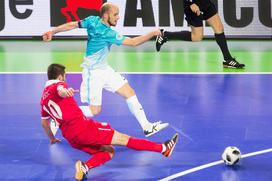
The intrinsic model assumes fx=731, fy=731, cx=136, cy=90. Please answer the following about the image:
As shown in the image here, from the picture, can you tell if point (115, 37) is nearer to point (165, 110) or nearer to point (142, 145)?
point (142, 145)

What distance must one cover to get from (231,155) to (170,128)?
1.70 m

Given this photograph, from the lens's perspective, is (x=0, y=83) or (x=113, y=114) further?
(x=0, y=83)

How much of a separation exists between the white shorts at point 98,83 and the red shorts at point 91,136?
1.25 m

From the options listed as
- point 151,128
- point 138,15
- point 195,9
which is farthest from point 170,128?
point 138,15

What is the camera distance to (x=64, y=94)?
24.7ft

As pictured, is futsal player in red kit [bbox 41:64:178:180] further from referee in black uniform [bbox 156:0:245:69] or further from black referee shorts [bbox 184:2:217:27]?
Answer: black referee shorts [bbox 184:2:217:27]

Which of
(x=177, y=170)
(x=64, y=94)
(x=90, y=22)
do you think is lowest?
(x=177, y=170)

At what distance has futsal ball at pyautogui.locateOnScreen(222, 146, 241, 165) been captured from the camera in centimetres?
785

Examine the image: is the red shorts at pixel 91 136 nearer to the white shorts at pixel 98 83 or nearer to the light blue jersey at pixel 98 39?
the white shorts at pixel 98 83

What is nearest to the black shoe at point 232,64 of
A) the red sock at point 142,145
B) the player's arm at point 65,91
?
the red sock at point 142,145

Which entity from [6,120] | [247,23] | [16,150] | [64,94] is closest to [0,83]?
[6,120]

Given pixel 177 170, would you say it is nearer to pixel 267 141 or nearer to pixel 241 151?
pixel 241 151

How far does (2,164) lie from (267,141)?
3163 mm

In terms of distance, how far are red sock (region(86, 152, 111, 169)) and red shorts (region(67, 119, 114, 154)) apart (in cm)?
12
